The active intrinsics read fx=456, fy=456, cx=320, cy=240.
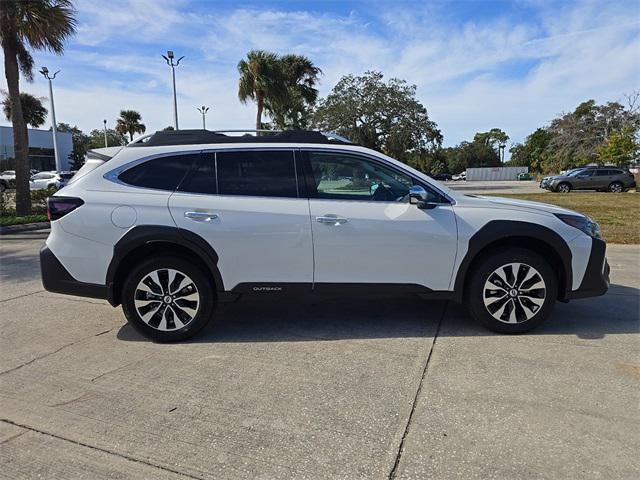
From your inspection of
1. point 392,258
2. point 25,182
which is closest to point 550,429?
point 392,258

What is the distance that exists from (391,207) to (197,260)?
5.85 feet

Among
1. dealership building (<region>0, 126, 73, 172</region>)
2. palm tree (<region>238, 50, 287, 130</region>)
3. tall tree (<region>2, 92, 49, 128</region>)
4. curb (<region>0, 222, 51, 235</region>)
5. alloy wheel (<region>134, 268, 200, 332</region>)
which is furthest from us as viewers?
Result: dealership building (<region>0, 126, 73, 172</region>)

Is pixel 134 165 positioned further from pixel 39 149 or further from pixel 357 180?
pixel 39 149

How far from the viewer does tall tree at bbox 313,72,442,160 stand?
3306 cm

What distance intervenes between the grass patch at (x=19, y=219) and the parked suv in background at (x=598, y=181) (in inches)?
997

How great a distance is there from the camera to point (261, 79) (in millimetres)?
22109

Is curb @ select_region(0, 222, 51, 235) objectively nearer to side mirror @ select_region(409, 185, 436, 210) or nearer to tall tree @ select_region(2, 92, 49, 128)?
side mirror @ select_region(409, 185, 436, 210)

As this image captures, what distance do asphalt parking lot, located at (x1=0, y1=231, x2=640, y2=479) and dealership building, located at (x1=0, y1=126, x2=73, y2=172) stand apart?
172ft

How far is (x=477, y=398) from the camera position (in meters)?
3.05

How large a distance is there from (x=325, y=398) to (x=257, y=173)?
2.04 meters

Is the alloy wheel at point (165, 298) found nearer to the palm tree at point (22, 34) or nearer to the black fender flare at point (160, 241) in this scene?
the black fender flare at point (160, 241)

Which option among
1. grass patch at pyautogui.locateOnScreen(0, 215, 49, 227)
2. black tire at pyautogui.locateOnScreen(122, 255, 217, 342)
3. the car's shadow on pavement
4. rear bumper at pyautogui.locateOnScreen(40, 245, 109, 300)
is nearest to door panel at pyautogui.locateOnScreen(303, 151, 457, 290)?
the car's shadow on pavement

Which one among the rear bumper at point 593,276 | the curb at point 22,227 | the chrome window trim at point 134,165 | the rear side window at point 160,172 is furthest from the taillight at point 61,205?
the curb at point 22,227

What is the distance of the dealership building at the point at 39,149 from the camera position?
47.2 m
